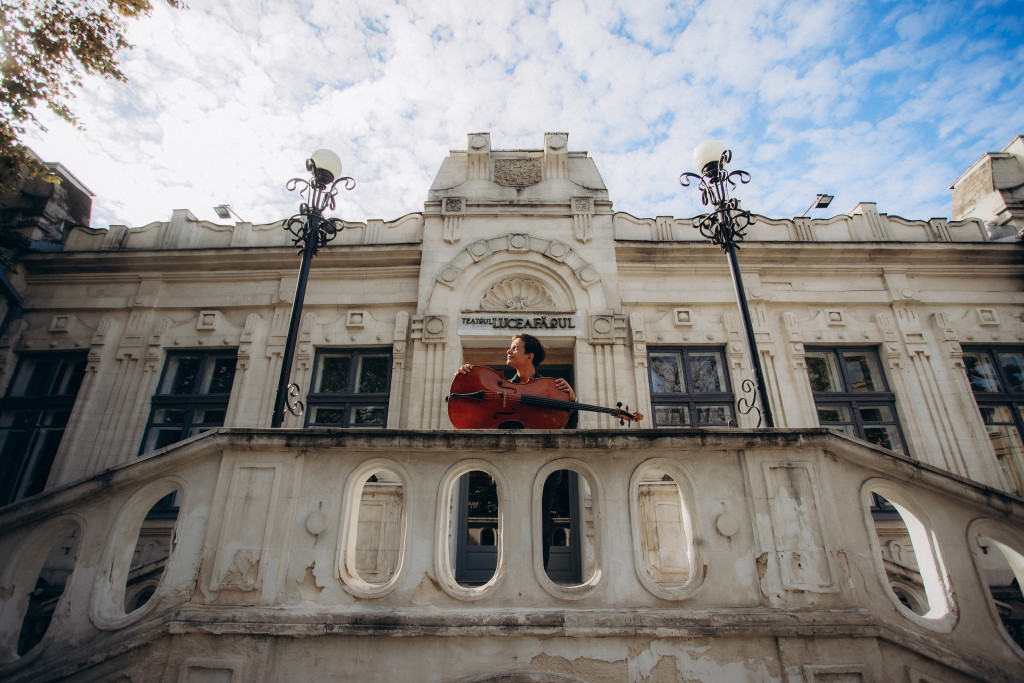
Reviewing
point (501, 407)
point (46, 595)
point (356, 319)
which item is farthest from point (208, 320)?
point (501, 407)

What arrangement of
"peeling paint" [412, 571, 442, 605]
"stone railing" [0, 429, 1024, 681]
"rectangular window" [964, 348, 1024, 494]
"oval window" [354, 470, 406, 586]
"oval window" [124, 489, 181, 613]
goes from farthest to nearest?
"rectangular window" [964, 348, 1024, 494] → "oval window" [124, 489, 181, 613] → "oval window" [354, 470, 406, 586] → "peeling paint" [412, 571, 442, 605] → "stone railing" [0, 429, 1024, 681]

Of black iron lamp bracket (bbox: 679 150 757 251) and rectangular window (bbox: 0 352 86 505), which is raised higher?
black iron lamp bracket (bbox: 679 150 757 251)

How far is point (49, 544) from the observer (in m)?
3.76

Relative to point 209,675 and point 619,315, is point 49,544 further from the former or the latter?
point 619,315

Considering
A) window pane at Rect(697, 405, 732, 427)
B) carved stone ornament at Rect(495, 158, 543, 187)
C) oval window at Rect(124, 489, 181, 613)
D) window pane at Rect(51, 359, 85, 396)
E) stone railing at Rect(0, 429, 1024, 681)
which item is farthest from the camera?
carved stone ornament at Rect(495, 158, 543, 187)

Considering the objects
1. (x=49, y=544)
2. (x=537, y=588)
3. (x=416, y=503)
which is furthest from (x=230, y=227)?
(x=537, y=588)

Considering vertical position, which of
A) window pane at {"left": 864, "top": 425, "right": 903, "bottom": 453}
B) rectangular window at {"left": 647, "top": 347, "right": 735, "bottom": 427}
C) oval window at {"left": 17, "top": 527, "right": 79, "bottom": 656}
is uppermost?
rectangular window at {"left": 647, "top": 347, "right": 735, "bottom": 427}

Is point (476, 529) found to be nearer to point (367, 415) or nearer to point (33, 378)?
point (367, 415)

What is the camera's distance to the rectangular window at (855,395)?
8797 mm

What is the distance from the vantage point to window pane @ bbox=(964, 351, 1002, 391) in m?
9.15

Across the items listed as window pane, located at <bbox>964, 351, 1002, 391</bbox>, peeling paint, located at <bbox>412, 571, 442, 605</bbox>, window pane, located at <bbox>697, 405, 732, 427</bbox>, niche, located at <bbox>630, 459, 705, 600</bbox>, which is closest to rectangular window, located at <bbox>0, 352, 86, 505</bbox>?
peeling paint, located at <bbox>412, 571, 442, 605</bbox>

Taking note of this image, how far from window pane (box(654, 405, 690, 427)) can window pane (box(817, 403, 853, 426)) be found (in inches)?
96.5

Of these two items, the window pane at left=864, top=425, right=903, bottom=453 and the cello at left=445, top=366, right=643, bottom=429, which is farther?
the window pane at left=864, top=425, right=903, bottom=453

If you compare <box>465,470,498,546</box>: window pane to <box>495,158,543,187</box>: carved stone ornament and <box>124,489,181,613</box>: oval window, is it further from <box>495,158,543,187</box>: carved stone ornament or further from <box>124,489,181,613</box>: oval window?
<box>495,158,543,187</box>: carved stone ornament
